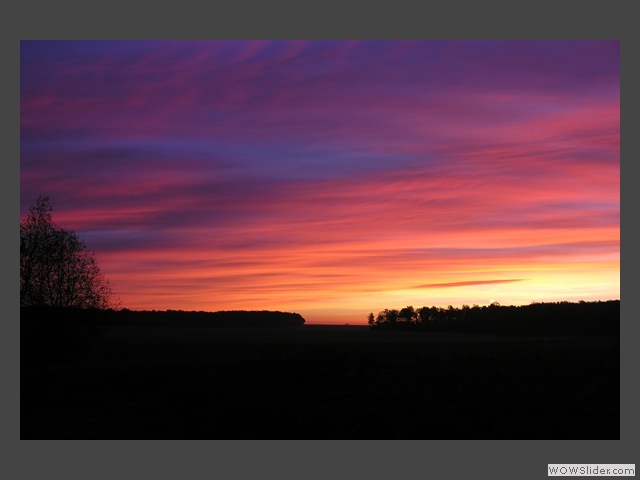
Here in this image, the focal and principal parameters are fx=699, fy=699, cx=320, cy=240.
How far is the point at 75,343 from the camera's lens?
47.6 metres

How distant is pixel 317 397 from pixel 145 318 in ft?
366

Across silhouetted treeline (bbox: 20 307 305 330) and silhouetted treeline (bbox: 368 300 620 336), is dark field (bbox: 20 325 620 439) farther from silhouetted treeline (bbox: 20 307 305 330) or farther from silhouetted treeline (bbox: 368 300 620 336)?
silhouetted treeline (bbox: 368 300 620 336)

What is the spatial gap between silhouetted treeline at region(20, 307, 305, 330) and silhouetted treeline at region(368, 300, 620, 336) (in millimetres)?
41956

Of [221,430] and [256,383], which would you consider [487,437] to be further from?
[256,383]

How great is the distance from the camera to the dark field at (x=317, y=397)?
26.0m

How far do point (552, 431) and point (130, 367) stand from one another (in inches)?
1097

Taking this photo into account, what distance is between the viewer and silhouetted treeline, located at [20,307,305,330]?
4531cm

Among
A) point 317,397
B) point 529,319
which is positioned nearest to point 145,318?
point 529,319

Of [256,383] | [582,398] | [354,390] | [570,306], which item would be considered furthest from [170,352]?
[570,306]

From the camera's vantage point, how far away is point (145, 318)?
139m

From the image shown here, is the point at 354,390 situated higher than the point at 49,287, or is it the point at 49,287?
the point at 49,287

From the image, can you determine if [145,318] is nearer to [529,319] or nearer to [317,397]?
[529,319]

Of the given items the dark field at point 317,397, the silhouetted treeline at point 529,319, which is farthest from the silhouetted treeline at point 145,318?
the silhouetted treeline at point 529,319

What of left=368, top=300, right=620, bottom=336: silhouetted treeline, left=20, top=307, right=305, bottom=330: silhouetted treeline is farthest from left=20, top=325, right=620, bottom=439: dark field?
left=368, top=300, right=620, bottom=336: silhouetted treeline
